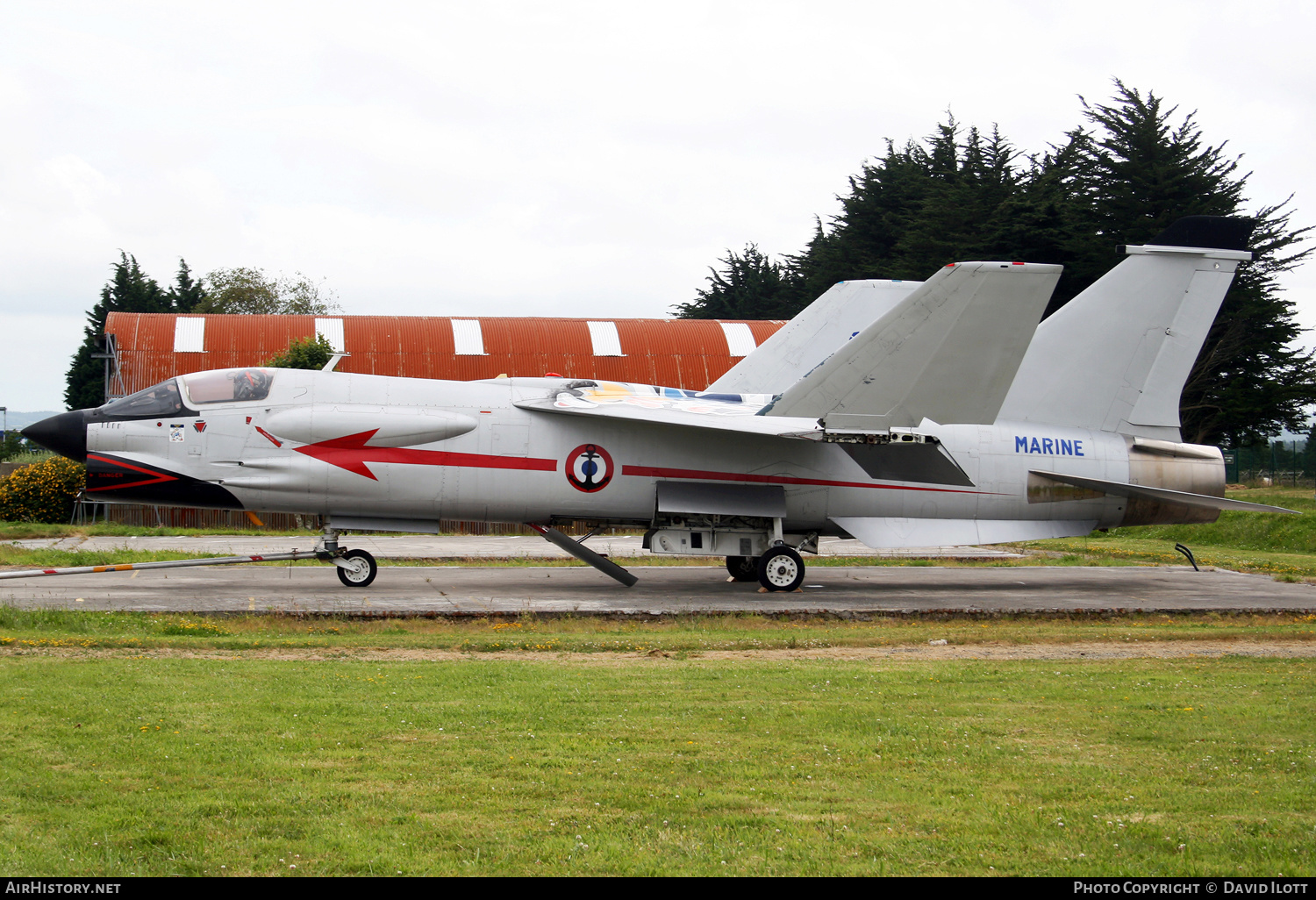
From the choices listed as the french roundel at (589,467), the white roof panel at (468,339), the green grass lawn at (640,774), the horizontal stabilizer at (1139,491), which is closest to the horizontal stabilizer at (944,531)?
the horizontal stabilizer at (1139,491)

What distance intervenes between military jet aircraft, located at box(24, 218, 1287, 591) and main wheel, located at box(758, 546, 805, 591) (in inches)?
1.1

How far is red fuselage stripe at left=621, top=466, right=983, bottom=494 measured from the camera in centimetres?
1683

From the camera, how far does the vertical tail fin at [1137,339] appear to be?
18.4 meters

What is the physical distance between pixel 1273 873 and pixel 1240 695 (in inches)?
188

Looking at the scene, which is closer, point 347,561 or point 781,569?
point 347,561

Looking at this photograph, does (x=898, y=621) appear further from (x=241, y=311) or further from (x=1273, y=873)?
(x=241, y=311)

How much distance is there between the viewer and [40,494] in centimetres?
3155

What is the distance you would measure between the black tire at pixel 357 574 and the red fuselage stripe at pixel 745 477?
432cm

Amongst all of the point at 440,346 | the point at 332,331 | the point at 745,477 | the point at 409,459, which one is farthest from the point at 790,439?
the point at 332,331

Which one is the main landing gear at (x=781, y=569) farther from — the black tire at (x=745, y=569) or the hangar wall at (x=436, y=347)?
the hangar wall at (x=436, y=347)

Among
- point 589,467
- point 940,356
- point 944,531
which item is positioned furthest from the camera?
point 944,531

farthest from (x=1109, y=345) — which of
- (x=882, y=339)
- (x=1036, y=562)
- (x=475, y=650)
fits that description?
(x=475, y=650)

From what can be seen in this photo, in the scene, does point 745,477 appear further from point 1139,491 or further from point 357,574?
point 1139,491

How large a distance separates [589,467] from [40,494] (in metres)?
23.1
